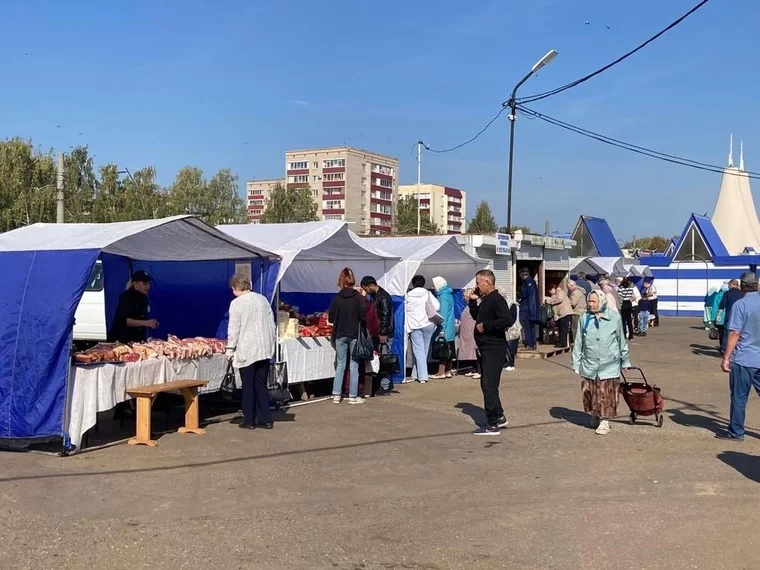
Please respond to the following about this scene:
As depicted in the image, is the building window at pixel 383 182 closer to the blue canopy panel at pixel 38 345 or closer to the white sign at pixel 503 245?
the white sign at pixel 503 245

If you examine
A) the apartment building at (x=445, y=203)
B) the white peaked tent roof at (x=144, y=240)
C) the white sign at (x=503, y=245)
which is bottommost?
the white peaked tent roof at (x=144, y=240)

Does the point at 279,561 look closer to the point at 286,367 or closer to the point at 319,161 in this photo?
the point at 286,367

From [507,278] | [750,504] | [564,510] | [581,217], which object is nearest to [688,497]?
[750,504]

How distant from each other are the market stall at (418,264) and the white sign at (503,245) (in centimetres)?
154

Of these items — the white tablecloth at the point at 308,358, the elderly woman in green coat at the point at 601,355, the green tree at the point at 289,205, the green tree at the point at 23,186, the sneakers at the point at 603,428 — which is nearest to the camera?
the elderly woman in green coat at the point at 601,355

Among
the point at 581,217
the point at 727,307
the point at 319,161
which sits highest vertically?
the point at 319,161

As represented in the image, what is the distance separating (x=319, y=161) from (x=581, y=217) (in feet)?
291

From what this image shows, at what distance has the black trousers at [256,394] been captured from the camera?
29.2 feet

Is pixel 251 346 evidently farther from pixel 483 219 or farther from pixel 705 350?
pixel 483 219

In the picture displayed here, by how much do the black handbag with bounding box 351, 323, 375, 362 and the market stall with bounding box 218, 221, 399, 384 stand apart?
741 millimetres

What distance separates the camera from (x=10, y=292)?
779cm

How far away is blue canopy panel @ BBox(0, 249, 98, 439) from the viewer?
757cm

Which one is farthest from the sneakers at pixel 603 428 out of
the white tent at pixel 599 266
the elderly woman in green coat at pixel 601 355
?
the white tent at pixel 599 266

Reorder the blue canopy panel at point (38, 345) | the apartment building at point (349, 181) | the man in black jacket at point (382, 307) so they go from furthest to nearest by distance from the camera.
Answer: the apartment building at point (349, 181) → the man in black jacket at point (382, 307) → the blue canopy panel at point (38, 345)
